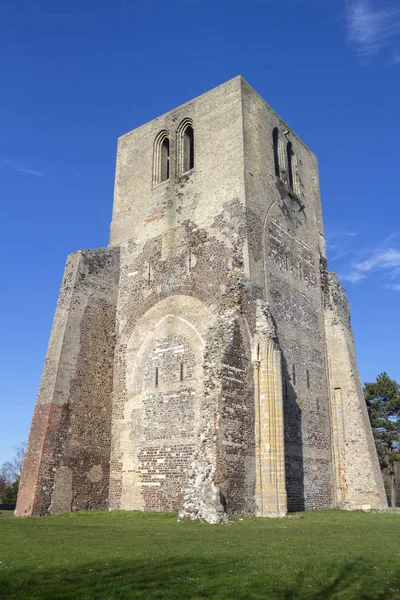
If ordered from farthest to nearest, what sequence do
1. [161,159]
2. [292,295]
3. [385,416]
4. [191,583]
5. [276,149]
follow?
[385,416] → [161,159] → [276,149] → [292,295] → [191,583]

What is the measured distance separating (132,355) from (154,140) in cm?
1013

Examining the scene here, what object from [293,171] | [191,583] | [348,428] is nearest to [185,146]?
[293,171]

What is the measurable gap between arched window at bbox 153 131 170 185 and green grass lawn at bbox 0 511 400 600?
15624 millimetres

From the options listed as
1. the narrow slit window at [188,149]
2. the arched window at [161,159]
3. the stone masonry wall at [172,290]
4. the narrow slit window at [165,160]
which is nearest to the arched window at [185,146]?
the narrow slit window at [188,149]

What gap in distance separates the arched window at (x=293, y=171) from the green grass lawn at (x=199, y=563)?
16.0 m

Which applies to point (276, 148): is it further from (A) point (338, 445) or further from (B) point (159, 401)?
(A) point (338, 445)

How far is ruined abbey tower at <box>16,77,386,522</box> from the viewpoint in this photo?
54.8 ft

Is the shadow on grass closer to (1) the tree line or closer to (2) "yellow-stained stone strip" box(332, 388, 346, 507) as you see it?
(2) "yellow-stained stone strip" box(332, 388, 346, 507)

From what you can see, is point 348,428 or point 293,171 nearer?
point 348,428

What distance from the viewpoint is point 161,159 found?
24500 mm

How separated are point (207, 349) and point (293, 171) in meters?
11.7

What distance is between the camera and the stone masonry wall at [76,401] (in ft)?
58.7

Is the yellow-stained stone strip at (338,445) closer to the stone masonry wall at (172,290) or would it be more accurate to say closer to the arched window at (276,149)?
A: the stone masonry wall at (172,290)

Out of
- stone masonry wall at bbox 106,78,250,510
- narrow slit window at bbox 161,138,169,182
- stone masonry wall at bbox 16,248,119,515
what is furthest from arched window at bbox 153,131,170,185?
stone masonry wall at bbox 16,248,119,515
